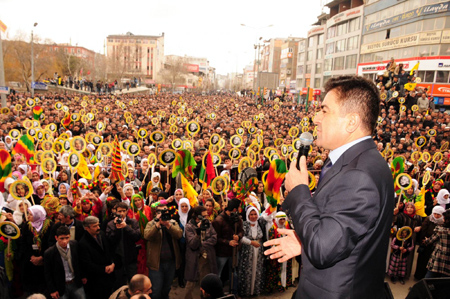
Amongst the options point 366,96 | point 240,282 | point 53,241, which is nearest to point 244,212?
point 240,282

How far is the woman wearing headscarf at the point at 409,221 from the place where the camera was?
618 cm

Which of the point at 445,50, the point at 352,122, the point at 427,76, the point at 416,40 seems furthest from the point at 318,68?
the point at 352,122

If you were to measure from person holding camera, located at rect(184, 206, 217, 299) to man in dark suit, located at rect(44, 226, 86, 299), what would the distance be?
1599mm

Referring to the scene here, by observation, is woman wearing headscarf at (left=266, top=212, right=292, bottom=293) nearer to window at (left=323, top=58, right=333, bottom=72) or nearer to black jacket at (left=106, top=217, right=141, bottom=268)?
black jacket at (left=106, top=217, right=141, bottom=268)

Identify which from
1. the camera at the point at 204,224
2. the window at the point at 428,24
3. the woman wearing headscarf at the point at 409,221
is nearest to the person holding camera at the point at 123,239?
the camera at the point at 204,224

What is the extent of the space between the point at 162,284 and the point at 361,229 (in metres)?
4.60

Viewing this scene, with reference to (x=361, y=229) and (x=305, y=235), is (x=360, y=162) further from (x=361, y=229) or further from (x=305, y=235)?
(x=305, y=235)

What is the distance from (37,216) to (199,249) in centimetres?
255

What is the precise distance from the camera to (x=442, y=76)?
3097 cm

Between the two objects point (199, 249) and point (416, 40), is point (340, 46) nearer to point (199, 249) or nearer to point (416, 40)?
point (416, 40)

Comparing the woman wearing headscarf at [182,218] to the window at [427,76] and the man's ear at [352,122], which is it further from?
the window at [427,76]

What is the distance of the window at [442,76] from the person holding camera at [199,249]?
3455 cm

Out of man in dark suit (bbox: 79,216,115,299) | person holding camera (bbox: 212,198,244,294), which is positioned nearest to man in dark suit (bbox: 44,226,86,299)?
man in dark suit (bbox: 79,216,115,299)

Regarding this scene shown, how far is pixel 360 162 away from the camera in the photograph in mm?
1352
